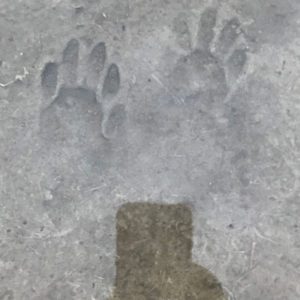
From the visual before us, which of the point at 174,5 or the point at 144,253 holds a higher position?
the point at 174,5

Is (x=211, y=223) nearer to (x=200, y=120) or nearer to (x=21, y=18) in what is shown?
(x=200, y=120)

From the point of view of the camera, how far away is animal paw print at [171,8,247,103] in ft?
5.74

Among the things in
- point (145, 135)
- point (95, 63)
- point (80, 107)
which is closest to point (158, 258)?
point (145, 135)

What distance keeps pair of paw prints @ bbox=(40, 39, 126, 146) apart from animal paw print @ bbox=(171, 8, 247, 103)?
Result: 19 centimetres

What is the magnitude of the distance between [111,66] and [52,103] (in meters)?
0.21

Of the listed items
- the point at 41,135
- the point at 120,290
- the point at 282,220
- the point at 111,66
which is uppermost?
the point at 111,66

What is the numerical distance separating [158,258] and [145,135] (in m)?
0.36

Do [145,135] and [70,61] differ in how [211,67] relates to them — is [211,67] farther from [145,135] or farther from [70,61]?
[70,61]

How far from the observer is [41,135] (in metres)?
1.74

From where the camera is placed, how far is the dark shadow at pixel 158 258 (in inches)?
66.6

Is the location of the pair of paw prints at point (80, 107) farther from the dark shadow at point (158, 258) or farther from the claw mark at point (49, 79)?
the dark shadow at point (158, 258)

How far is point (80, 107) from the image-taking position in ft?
5.72

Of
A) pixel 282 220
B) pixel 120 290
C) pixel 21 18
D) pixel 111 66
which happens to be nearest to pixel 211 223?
pixel 282 220

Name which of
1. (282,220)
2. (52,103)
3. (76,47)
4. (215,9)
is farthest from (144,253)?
(215,9)
